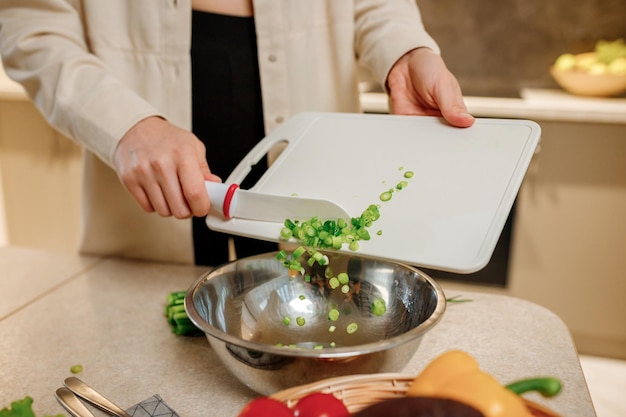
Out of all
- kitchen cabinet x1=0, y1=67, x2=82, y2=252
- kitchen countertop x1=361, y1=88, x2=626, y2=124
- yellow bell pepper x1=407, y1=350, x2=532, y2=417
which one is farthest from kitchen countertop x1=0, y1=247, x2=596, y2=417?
kitchen cabinet x1=0, y1=67, x2=82, y2=252

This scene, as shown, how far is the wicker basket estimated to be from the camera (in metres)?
0.59

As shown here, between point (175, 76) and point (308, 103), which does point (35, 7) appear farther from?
point (308, 103)

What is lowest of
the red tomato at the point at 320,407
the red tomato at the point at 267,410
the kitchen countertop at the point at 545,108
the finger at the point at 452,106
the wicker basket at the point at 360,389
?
the kitchen countertop at the point at 545,108

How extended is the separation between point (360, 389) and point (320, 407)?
64 mm

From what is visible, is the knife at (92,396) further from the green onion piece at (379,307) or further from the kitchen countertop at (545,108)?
the kitchen countertop at (545,108)

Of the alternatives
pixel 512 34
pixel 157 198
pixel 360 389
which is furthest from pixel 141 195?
pixel 512 34

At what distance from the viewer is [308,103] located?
1230 millimetres

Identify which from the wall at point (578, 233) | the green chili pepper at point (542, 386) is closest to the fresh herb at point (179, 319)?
the green chili pepper at point (542, 386)

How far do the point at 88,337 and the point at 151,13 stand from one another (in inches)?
22.3

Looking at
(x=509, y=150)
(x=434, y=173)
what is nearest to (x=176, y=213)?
(x=434, y=173)

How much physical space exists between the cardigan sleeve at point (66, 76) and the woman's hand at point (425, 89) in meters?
0.42

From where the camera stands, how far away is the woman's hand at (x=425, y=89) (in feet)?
3.12

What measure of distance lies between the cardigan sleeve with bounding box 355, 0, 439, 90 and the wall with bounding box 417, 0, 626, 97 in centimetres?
111

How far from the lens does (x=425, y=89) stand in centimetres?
103
